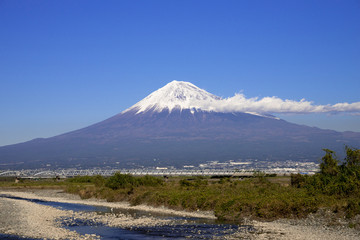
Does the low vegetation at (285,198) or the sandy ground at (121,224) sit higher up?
the low vegetation at (285,198)

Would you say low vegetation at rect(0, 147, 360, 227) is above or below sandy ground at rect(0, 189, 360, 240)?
above

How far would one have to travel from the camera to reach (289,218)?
3347 cm

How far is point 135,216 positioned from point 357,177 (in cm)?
1867

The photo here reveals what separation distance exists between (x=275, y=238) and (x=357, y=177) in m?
13.9

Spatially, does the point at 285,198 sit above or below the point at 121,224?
above

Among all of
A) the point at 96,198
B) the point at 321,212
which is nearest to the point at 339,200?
the point at 321,212

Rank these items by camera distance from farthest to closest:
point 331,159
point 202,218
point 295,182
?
point 295,182 → point 331,159 → point 202,218

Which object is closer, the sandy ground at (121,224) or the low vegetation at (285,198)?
the sandy ground at (121,224)

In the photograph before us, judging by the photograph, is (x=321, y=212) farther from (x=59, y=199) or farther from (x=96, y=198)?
(x=59, y=199)

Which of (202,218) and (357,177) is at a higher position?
(357,177)

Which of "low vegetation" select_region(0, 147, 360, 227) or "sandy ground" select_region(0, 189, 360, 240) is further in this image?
"low vegetation" select_region(0, 147, 360, 227)

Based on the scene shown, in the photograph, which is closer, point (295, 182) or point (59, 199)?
point (295, 182)

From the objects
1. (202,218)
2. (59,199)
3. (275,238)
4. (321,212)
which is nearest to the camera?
(275,238)

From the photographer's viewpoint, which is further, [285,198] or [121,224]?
[285,198]
